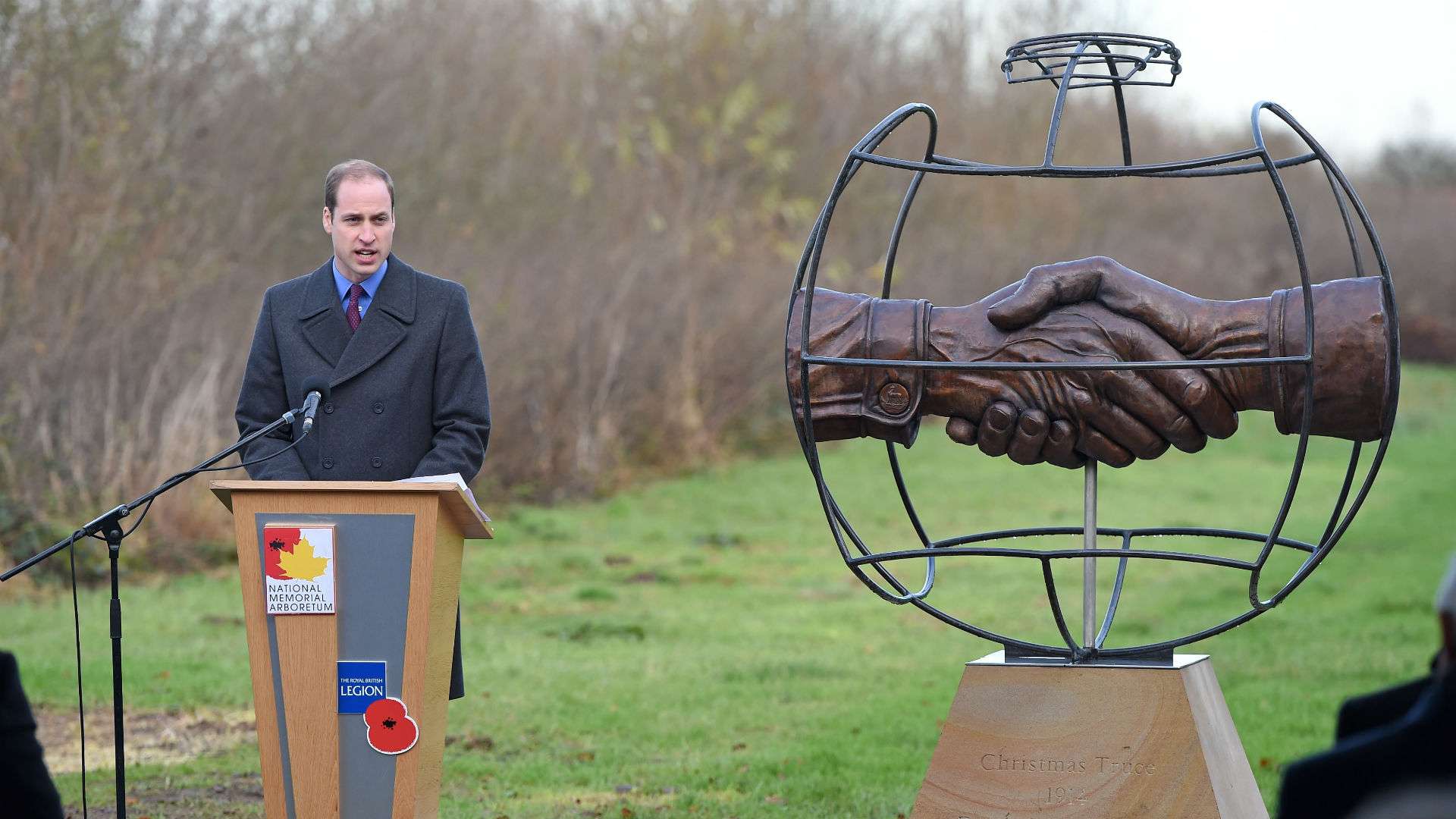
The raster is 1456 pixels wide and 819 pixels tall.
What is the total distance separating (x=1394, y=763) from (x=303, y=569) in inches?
100

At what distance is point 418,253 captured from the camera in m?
15.8

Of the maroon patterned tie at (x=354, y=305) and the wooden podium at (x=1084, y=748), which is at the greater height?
the maroon patterned tie at (x=354, y=305)

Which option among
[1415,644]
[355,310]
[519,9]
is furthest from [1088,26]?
[355,310]

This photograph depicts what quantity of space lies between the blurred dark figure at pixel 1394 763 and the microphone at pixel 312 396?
2.44m

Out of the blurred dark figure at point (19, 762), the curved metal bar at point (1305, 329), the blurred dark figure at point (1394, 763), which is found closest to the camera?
the blurred dark figure at point (1394, 763)

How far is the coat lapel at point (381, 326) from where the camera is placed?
14.7ft

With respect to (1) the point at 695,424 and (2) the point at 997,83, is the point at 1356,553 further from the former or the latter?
(2) the point at 997,83

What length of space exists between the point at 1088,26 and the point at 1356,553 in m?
16.2

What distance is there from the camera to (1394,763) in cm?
235

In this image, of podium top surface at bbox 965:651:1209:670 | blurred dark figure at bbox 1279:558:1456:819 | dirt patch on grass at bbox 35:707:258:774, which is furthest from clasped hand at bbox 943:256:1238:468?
dirt patch on grass at bbox 35:707:258:774

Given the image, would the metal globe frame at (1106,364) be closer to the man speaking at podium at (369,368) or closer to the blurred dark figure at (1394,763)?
the man speaking at podium at (369,368)

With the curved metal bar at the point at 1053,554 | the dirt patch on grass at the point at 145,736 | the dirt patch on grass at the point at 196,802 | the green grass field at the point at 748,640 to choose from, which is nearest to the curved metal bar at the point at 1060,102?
the curved metal bar at the point at 1053,554

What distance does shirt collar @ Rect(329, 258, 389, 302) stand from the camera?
15.0 feet

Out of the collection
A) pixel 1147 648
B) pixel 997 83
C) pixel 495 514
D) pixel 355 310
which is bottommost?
pixel 495 514
